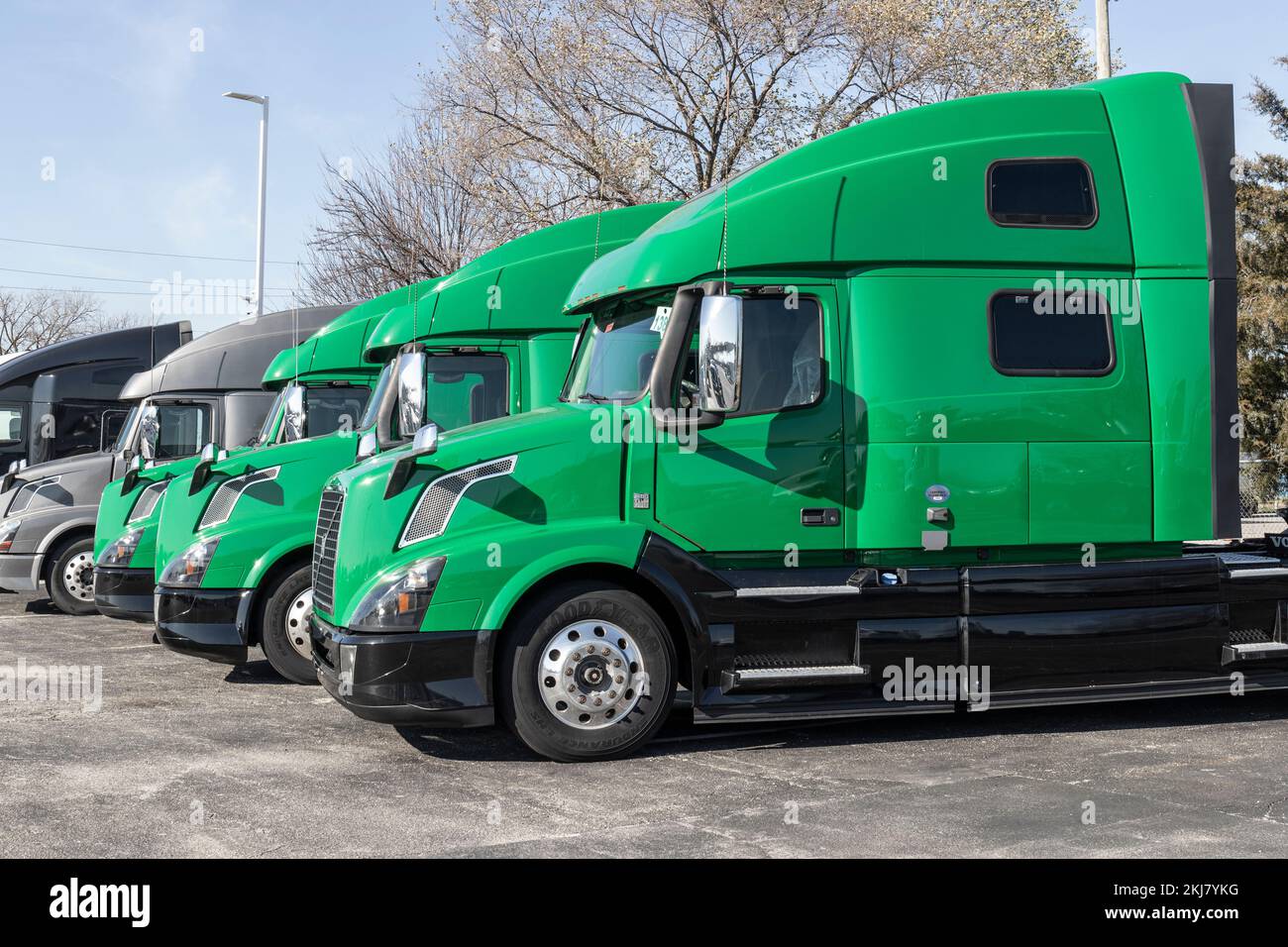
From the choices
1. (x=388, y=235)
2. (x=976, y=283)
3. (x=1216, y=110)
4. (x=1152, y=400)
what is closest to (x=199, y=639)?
(x=976, y=283)

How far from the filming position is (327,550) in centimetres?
818

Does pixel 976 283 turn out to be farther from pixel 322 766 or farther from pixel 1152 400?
pixel 322 766

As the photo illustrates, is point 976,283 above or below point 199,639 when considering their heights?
above

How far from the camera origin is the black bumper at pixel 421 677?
23.5 feet

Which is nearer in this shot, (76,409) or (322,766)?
(322,766)

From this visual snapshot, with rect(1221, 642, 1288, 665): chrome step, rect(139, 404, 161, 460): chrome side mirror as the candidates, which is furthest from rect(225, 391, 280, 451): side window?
rect(1221, 642, 1288, 665): chrome step

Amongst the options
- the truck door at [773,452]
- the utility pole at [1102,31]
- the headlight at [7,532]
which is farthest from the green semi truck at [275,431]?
the utility pole at [1102,31]

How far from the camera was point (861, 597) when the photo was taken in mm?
7680

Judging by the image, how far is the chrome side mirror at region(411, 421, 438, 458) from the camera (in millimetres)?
7363
